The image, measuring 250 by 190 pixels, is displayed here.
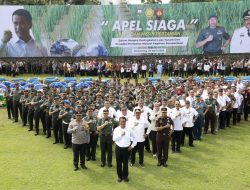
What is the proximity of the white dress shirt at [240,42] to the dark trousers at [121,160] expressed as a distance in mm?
27707

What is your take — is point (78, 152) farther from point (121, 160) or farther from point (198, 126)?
point (198, 126)

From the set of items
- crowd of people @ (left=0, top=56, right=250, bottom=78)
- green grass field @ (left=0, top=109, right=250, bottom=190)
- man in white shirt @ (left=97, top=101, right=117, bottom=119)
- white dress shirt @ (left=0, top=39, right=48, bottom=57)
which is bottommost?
green grass field @ (left=0, top=109, right=250, bottom=190)

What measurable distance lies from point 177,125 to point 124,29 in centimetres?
2474

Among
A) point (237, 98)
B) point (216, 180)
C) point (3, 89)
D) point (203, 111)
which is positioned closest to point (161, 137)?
point (216, 180)

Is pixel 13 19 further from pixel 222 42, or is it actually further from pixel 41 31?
pixel 222 42

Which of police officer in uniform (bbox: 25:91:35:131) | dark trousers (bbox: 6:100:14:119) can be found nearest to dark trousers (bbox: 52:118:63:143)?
police officer in uniform (bbox: 25:91:35:131)

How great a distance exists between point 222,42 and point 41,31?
54.9ft

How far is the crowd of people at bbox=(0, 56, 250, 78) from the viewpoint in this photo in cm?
3212

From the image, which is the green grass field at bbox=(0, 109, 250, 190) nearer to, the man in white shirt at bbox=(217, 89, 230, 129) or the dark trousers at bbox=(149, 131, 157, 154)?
the dark trousers at bbox=(149, 131, 157, 154)

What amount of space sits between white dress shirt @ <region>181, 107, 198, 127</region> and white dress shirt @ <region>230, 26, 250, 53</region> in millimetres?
23777

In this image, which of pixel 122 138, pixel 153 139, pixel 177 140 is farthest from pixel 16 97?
pixel 122 138

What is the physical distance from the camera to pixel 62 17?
1448 inches

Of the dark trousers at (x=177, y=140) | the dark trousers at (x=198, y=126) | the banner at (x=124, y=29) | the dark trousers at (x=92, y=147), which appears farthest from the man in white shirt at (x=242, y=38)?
the dark trousers at (x=92, y=147)

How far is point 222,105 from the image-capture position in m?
16.6
